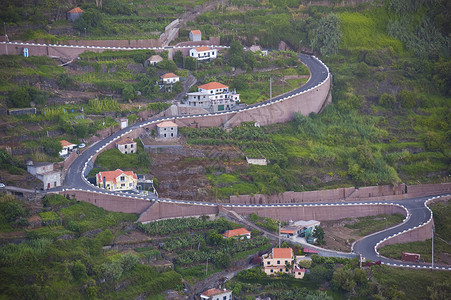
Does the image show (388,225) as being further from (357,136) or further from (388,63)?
(388,63)

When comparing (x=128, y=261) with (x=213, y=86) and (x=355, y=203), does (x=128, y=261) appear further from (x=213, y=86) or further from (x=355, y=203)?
(x=213, y=86)

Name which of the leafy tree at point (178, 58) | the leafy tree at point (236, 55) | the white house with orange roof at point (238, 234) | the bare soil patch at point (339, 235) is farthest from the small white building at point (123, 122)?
the bare soil patch at point (339, 235)

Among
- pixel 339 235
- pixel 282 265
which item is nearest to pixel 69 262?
pixel 282 265

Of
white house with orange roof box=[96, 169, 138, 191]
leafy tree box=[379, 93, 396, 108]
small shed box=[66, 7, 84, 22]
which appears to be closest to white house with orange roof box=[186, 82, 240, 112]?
small shed box=[66, 7, 84, 22]

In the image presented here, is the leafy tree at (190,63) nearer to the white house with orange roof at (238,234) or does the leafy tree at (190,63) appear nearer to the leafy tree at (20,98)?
the leafy tree at (20,98)

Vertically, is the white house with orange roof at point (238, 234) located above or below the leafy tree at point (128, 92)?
below

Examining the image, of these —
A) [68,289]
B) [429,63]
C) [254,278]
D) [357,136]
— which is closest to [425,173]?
[357,136]
